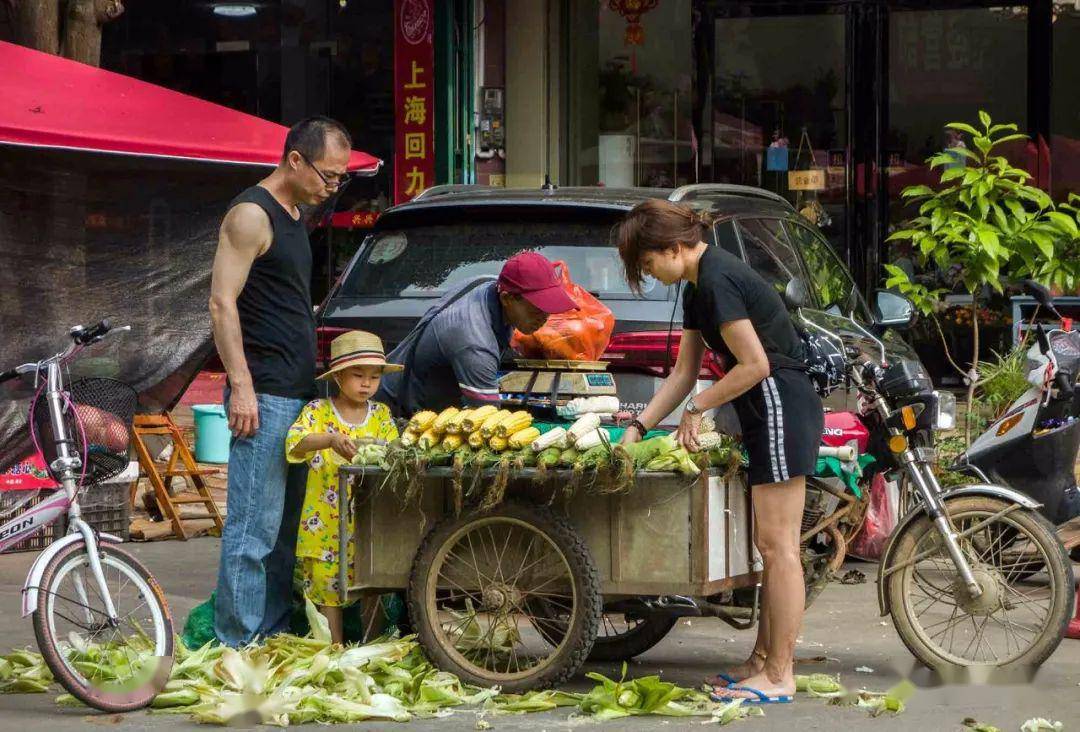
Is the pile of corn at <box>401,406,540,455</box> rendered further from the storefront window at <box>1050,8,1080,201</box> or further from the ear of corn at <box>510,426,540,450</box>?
the storefront window at <box>1050,8,1080,201</box>

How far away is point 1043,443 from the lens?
777 cm

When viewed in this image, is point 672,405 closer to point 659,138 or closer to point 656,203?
point 656,203

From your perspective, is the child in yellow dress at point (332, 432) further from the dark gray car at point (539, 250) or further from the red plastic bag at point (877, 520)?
the red plastic bag at point (877, 520)

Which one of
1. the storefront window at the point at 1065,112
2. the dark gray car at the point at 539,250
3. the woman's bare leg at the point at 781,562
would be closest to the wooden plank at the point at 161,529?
the dark gray car at the point at 539,250

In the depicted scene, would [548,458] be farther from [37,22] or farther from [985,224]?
[37,22]

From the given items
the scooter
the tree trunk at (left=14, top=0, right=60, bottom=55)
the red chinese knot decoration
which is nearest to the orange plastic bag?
the scooter

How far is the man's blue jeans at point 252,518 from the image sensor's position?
6289mm

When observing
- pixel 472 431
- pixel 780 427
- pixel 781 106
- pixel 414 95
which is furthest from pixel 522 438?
pixel 781 106

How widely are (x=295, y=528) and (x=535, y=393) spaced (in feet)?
3.48

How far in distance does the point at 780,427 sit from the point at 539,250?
1.85 metres

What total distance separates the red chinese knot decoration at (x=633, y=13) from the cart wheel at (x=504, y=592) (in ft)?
31.4

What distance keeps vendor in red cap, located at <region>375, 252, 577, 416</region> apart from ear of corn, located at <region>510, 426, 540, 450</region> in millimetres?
427

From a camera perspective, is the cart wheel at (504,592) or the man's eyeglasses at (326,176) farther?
the man's eyeglasses at (326,176)

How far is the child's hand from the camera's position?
6105mm
